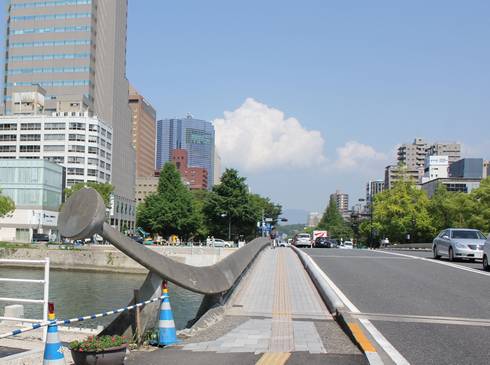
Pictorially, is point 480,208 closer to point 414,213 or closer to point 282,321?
point 414,213

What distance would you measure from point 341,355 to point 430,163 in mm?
195597

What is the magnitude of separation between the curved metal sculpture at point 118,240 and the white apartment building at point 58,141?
120332 mm

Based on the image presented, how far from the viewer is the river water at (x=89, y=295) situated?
23.5m

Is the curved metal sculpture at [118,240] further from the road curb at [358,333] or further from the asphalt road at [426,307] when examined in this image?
the asphalt road at [426,307]

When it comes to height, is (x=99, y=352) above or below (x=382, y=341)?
above

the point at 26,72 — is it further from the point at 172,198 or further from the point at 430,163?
the point at 430,163

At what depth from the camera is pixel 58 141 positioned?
413 ft

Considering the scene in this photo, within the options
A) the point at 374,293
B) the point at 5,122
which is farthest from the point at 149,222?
the point at 374,293

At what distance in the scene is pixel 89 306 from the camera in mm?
27672

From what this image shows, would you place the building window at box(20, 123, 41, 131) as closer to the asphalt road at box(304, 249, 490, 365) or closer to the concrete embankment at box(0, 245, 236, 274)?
the concrete embankment at box(0, 245, 236, 274)

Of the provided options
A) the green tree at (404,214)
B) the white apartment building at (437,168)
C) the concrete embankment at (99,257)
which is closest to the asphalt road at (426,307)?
the concrete embankment at (99,257)

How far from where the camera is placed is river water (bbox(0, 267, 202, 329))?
2347cm

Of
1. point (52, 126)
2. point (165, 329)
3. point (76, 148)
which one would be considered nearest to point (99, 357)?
point (165, 329)

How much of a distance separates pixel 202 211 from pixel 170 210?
5.42 m
